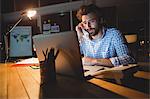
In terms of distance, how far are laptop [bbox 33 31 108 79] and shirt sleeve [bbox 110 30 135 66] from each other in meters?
0.57

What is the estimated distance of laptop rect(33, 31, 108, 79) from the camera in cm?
127

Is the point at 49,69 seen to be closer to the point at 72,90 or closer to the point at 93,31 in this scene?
the point at 72,90

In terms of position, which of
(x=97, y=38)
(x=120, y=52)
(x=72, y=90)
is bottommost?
(x=72, y=90)

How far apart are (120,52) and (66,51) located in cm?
88

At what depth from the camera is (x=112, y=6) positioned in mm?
6164

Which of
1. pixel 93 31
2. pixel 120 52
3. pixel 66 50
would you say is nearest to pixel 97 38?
pixel 93 31

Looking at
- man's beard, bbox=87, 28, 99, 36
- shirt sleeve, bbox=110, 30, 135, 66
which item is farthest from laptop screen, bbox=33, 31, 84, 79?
man's beard, bbox=87, 28, 99, 36

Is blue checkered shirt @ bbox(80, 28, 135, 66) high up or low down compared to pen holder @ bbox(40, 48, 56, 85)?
up

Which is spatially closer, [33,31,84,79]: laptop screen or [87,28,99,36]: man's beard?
[33,31,84,79]: laptop screen

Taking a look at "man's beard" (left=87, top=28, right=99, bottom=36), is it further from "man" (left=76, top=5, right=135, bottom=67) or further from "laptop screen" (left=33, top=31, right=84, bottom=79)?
"laptop screen" (left=33, top=31, right=84, bottom=79)

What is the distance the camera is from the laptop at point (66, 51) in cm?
127

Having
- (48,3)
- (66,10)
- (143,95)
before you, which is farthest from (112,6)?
(143,95)

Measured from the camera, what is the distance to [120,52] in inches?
82.3

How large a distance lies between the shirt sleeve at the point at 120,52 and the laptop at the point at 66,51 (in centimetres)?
57
